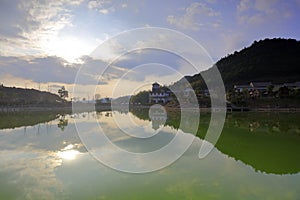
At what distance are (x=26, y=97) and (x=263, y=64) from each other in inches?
1960

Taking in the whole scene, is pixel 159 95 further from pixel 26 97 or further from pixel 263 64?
pixel 26 97

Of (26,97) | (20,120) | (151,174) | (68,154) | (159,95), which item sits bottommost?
(151,174)

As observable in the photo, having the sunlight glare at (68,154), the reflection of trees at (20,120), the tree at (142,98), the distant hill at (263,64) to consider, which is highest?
the distant hill at (263,64)

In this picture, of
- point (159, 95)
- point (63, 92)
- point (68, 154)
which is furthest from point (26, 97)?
point (68, 154)

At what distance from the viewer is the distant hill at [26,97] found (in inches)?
1835

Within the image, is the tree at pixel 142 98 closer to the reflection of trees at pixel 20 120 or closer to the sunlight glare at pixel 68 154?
the reflection of trees at pixel 20 120

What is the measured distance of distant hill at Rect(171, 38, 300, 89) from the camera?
49.9 metres

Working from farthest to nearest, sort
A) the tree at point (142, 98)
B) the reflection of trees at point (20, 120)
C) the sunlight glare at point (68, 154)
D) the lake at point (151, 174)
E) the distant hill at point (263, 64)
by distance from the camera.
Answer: the distant hill at point (263, 64) → the tree at point (142, 98) → the reflection of trees at point (20, 120) → the sunlight glare at point (68, 154) → the lake at point (151, 174)

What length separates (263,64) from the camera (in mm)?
54062

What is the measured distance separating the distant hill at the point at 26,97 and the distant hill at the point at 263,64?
25395mm

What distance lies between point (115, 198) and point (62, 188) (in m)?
1.08

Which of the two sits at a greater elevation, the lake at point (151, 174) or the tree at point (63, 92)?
the tree at point (63, 92)

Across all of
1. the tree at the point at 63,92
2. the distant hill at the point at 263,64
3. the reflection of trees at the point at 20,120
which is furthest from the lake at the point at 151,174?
the tree at the point at 63,92

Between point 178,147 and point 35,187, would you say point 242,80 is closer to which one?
point 178,147
